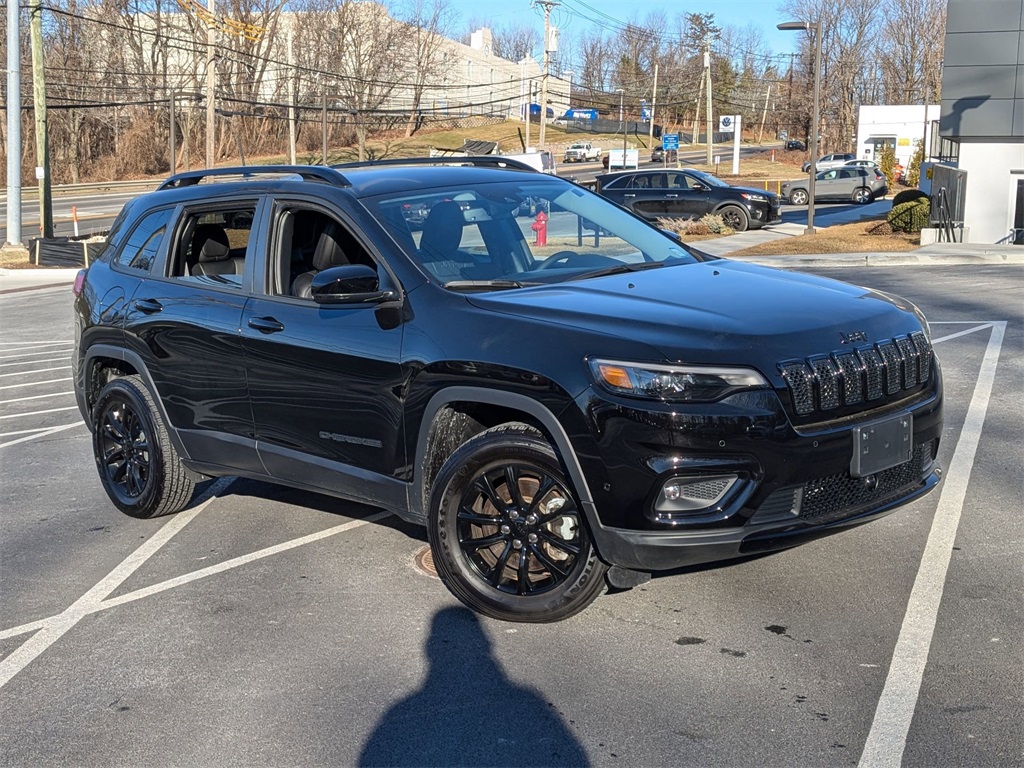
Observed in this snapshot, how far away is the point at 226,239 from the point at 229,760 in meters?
3.46

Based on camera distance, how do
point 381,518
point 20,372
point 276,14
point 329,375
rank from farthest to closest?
1. point 276,14
2. point 20,372
3. point 381,518
4. point 329,375

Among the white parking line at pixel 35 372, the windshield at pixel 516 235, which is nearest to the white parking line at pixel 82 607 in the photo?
the windshield at pixel 516 235

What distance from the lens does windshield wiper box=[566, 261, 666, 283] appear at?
527cm

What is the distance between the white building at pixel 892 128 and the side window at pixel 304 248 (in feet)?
217

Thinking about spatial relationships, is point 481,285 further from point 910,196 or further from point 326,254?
point 910,196

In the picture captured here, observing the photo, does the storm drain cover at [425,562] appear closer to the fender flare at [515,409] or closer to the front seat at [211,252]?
the fender flare at [515,409]

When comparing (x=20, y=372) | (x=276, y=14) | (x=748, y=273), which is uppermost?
(x=276, y=14)

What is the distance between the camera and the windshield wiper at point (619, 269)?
5.27 m

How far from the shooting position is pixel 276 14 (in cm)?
7931

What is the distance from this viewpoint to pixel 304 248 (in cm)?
573

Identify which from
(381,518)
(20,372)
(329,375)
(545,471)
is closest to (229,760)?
(545,471)

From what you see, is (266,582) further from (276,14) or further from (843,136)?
(843,136)

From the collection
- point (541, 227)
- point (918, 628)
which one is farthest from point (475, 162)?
point (918, 628)

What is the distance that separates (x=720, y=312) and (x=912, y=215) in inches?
948
